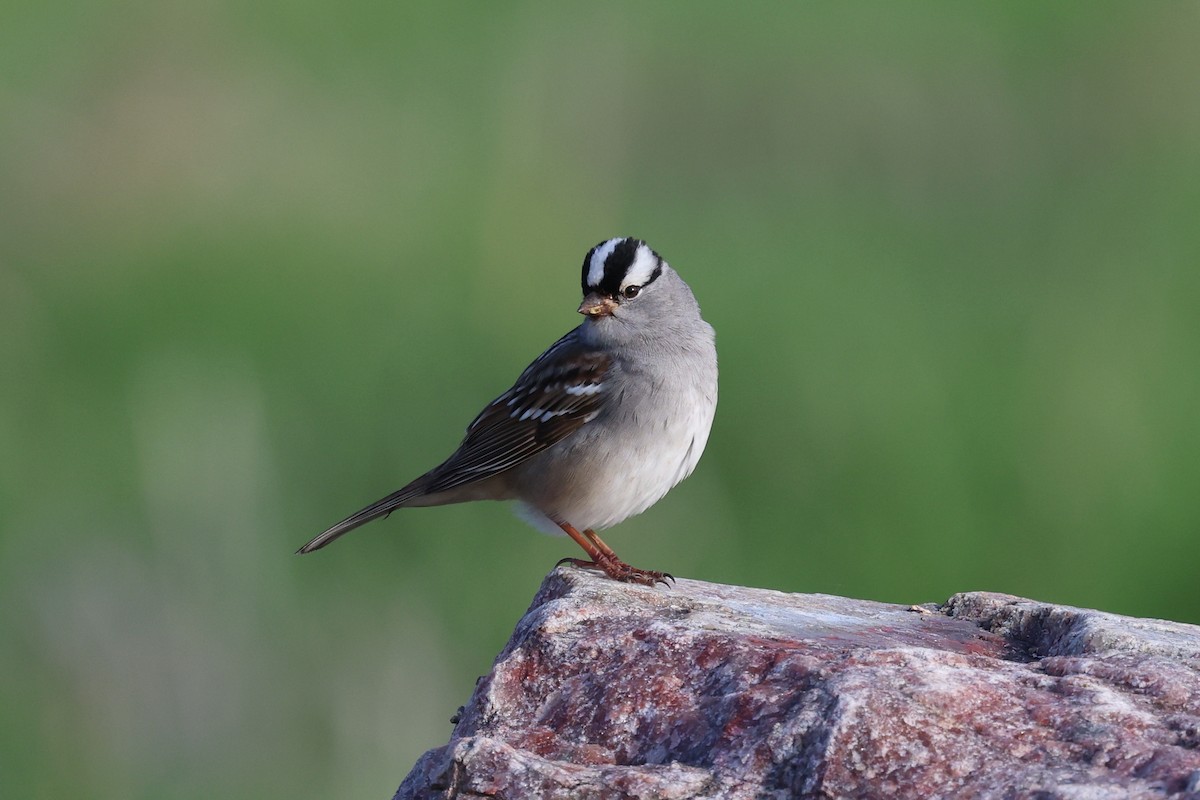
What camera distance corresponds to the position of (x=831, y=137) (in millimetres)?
8641

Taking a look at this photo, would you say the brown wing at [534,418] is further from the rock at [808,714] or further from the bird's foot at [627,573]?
the rock at [808,714]

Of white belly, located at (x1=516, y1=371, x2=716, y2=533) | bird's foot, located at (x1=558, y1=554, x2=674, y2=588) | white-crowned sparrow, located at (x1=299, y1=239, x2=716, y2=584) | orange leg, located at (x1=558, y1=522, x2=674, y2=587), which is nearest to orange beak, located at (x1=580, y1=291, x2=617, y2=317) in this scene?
white-crowned sparrow, located at (x1=299, y1=239, x2=716, y2=584)

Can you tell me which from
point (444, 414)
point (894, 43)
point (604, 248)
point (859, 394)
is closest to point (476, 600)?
point (444, 414)

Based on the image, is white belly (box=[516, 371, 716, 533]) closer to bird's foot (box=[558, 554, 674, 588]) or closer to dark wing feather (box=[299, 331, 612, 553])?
dark wing feather (box=[299, 331, 612, 553])

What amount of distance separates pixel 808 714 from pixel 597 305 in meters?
3.04

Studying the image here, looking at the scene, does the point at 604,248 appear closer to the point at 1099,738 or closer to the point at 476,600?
the point at 476,600

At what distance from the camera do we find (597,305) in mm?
5855

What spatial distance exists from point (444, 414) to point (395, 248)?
164 centimetres

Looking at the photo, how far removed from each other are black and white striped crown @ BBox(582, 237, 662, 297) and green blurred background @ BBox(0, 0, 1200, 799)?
0.86m

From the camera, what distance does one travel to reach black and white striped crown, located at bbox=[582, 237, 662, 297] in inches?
229

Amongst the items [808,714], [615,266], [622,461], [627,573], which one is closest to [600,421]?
Answer: [622,461]

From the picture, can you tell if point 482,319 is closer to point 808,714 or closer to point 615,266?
point 615,266

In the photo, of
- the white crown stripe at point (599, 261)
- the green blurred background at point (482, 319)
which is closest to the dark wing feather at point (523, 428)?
the white crown stripe at point (599, 261)

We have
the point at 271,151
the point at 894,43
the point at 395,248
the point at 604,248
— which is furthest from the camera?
the point at 894,43
